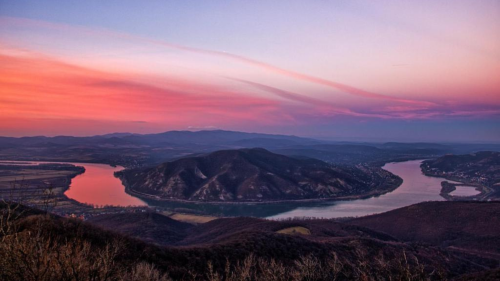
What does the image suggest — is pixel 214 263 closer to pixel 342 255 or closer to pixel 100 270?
pixel 342 255

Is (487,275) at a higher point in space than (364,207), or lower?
higher

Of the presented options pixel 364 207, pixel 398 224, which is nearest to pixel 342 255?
pixel 398 224

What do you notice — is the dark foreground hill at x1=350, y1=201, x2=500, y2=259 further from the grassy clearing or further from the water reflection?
the water reflection

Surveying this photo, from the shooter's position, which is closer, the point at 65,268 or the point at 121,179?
the point at 65,268

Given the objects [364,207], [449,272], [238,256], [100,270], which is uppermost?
[100,270]

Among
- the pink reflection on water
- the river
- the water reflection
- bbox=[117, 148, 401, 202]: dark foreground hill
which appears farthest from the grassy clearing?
the water reflection

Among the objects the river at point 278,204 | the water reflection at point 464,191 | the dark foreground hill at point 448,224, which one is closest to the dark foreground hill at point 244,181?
the river at point 278,204

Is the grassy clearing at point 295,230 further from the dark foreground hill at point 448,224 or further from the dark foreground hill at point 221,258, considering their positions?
the dark foreground hill at point 448,224
